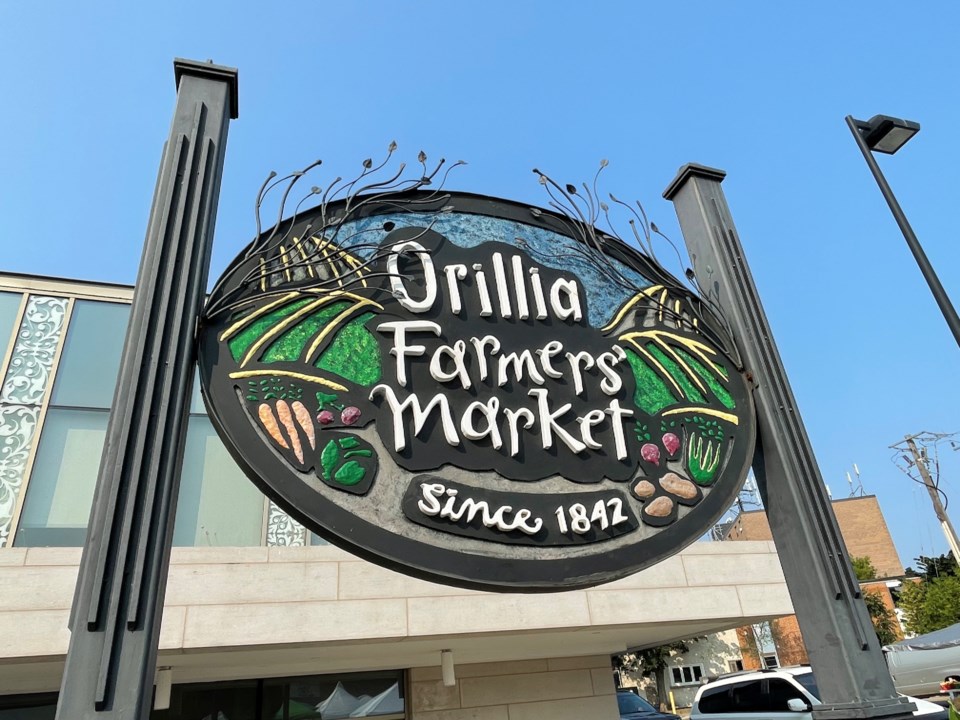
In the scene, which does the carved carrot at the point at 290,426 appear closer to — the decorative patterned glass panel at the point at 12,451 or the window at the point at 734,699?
the decorative patterned glass panel at the point at 12,451

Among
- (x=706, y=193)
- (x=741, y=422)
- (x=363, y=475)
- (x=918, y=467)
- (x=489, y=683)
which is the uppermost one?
(x=918, y=467)

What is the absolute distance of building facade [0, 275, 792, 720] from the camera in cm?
756

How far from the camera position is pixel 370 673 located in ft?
34.9

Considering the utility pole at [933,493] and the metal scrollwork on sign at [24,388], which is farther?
the utility pole at [933,493]

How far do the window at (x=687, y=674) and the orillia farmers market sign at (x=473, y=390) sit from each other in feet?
142

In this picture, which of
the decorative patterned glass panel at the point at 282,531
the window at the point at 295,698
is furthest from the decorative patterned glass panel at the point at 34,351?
the window at the point at 295,698

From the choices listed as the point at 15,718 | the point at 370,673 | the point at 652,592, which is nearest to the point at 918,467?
the point at 652,592

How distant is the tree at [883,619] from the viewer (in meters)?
40.7

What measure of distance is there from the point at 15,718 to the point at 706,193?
1086 cm

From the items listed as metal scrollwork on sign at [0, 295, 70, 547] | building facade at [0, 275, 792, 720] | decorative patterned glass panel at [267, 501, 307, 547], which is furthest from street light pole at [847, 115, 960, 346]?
metal scrollwork on sign at [0, 295, 70, 547]

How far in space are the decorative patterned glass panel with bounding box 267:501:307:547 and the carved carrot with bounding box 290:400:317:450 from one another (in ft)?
21.0

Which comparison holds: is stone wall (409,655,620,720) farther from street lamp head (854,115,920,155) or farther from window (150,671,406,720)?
street lamp head (854,115,920,155)

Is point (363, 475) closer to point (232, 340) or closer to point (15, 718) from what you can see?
point (232, 340)

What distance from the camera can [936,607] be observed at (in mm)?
31875
